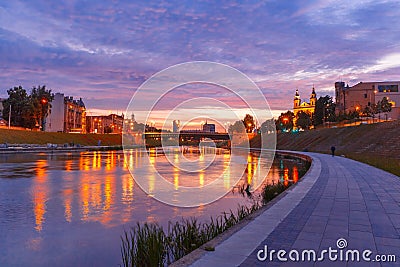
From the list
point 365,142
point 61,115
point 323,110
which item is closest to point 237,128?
point 323,110

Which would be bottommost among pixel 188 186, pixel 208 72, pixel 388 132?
pixel 188 186

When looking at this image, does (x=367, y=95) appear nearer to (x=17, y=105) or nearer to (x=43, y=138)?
(x=43, y=138)

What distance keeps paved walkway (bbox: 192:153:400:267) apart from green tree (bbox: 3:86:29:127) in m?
94.1

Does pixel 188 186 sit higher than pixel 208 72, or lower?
lower

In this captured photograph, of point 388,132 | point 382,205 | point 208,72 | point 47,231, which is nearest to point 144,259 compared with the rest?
point 47,231

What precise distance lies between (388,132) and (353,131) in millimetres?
12394

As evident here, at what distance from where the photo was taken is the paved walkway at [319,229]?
19.1 ft

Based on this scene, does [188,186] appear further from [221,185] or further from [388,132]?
[388,132]

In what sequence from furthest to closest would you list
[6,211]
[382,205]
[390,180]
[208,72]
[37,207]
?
[208,72] < [390,180] < [37,207] < [6,211] < [382,205]

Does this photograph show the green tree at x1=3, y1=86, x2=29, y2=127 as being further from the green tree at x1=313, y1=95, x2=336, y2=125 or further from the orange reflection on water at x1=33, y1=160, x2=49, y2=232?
the green tree at x1=313, y1=95, x2=336, y2=125

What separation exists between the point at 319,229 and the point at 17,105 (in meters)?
99.4

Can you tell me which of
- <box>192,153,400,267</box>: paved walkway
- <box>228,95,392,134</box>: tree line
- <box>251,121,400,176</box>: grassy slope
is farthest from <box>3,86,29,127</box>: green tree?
<box>192,153,400,267</box>: paved walkway

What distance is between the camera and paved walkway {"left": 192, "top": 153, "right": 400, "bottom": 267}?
582 cm

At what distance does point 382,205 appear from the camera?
34.0 ft
